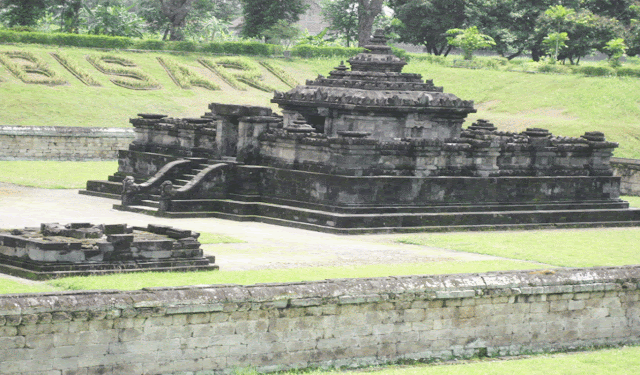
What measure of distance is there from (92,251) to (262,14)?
167 ft

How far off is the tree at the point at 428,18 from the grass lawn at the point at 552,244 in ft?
141

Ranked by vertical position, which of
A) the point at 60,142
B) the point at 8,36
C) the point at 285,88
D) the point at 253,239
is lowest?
the point at 60,142

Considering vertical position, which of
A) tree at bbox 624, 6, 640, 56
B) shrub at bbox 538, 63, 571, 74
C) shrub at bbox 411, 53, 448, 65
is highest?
tree at bbox 624, 6, 640, 56

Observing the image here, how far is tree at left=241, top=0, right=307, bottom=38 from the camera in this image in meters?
64.4

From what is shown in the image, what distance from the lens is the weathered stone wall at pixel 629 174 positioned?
33000 mm

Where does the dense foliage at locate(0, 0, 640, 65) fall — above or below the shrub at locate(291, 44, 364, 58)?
above

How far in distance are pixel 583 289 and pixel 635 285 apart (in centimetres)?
103

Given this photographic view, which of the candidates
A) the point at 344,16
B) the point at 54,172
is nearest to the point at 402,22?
the point at 344,16

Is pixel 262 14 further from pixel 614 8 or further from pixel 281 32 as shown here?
pixel 614 8

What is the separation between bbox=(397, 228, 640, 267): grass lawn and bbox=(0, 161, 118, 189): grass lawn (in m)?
10.5

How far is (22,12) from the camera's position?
57.2 m

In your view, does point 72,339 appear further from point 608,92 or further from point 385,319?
point 608,92

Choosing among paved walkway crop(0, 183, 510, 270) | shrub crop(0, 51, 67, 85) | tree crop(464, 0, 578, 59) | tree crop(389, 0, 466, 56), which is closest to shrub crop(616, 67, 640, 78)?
tree crop(464, 0, 578, 59)

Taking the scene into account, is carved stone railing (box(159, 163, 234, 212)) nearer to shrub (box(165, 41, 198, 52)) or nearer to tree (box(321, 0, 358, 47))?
shrub (box(165, 41, 198, 52))
